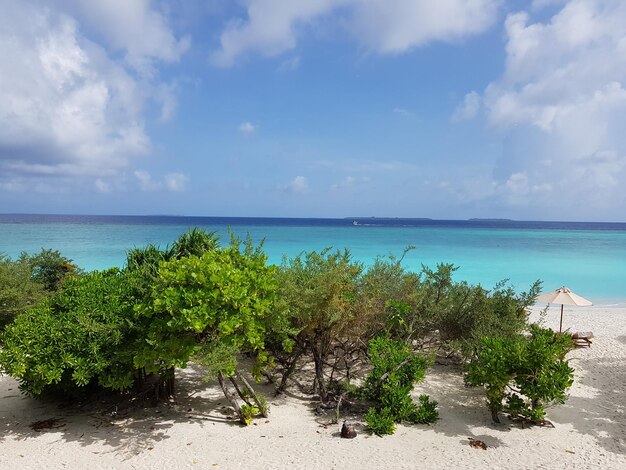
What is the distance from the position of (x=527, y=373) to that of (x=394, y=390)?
6.64ft

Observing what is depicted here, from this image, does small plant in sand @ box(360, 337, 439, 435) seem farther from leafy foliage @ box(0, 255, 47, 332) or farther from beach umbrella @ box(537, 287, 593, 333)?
leafy foliage @ box(0, 255, 47, 332)

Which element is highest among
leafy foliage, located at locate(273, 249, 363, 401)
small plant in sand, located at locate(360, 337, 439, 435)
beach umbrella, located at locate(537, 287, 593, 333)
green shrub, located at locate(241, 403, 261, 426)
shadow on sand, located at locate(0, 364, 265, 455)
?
leafy foliage, located at locate(273, 249, 363, 401)

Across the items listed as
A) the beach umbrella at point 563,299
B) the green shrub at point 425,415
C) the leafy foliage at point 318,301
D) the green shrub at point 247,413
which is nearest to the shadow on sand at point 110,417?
the green shrub at point 247,413

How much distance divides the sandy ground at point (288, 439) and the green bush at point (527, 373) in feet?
1.24

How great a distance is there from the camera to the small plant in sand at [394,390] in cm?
645

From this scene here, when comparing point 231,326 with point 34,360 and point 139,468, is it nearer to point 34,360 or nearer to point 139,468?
point 139,468

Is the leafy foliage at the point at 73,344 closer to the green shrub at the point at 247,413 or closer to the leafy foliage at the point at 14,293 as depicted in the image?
the green shrub at the point at 247,413

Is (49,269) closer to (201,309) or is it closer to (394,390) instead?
(201,309)

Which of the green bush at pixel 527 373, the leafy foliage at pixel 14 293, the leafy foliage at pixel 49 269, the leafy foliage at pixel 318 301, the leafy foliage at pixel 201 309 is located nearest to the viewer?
the leafy foliage at pixel 201 309

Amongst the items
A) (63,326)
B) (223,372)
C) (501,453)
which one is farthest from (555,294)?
(63,326)

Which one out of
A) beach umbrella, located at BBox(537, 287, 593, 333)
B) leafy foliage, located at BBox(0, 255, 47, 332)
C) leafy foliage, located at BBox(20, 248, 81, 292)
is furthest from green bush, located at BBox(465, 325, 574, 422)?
leafy foliage, located at BBox(20, 248, 81, 292)

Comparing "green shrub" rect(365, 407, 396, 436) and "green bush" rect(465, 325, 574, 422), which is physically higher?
"green bush" rect(465, 325, 574, 422)

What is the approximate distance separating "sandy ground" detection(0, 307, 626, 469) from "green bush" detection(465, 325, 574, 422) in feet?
1.24

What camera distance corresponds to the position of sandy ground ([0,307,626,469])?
552cm
